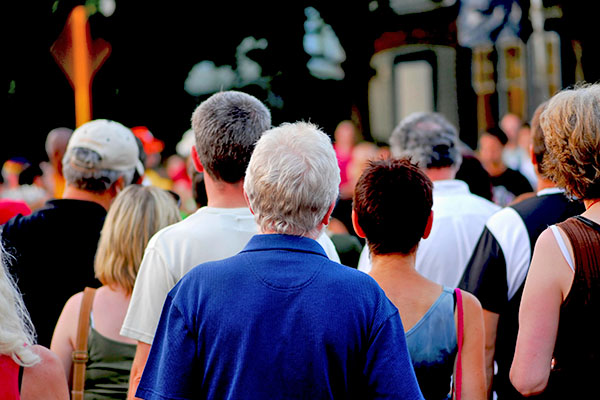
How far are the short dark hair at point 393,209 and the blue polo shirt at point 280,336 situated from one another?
697 mm

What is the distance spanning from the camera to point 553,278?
263 centimetres

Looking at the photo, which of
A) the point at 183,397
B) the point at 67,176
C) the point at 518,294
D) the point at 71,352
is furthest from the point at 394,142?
the point at 183,397

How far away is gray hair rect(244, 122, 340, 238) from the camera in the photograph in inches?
90.8

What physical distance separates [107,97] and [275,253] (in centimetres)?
1317

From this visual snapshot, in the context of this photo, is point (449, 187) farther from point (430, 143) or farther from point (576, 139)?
point (576, 139)

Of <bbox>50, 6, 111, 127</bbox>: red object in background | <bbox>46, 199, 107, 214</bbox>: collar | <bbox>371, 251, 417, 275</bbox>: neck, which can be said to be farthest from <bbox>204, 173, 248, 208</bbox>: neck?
<bbox>50, 6, 111, 127</bbox>: red object in background

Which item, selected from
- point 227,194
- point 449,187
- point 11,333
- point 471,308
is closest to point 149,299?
point 227,194

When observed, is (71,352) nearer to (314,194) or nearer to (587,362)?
(314,194)

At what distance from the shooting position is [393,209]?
2.94 metres

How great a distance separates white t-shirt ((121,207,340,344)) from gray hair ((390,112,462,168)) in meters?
1.82

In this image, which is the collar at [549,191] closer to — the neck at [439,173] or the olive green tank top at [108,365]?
the neck at [439,173]

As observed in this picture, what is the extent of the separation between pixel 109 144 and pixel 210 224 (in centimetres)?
157

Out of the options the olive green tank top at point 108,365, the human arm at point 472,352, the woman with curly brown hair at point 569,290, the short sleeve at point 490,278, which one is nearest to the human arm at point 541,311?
the woman with curly brown hair at point 569,290

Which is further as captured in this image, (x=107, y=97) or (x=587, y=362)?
(x=107, y=97)
